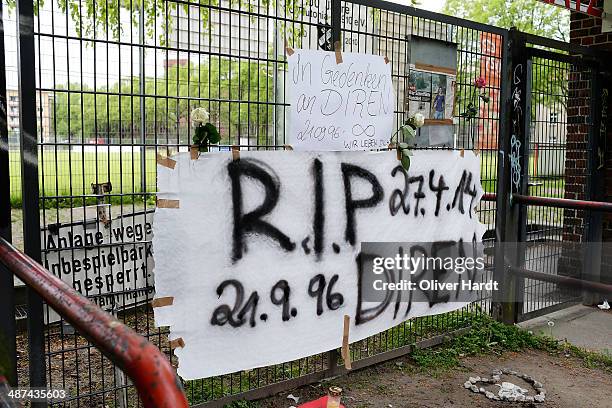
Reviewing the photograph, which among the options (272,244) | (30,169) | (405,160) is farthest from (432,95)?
(30,169)

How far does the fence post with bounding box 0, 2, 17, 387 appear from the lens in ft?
9.56

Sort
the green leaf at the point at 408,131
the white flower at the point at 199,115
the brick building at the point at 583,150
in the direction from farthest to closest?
the brick building at the point at 583,150, the green leaf at the point at 408,131, the white flower at the point at 199,115

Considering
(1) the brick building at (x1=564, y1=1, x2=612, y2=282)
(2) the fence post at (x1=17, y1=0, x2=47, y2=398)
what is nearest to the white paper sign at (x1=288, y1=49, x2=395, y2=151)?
(2) the fence post at (x1=17, y1=0, x2=47, y2=398)

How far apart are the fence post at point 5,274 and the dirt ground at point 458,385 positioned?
65.6 inches

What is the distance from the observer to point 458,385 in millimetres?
4402

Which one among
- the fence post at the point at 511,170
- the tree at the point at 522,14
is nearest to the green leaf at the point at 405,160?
the fence post at the point at 511,170

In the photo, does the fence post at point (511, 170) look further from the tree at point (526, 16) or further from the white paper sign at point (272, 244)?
the tree at point (526, 16)

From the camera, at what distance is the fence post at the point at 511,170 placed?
18.0 feet

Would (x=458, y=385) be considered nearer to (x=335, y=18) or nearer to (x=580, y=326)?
(x=580, y=326)

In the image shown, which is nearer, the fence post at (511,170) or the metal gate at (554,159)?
the fence post at (511,170)

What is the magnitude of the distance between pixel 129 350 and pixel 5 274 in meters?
2.08

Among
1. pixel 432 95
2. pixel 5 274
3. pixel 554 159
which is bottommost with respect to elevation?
pixel 5 274

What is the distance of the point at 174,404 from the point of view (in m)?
1.12

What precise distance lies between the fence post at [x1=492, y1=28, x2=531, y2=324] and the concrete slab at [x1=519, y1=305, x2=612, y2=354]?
1.25 ft
